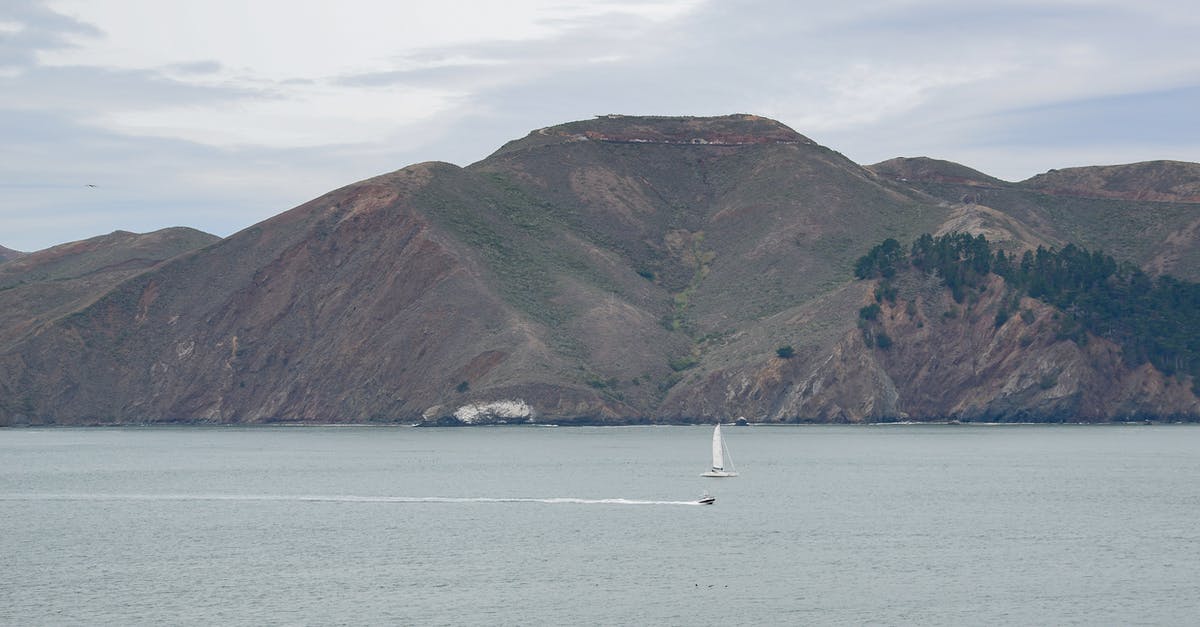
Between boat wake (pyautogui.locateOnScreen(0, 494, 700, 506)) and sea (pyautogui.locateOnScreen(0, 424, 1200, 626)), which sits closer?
sea (pyautogui.locateOnScreen(0, 424, 1200, 626))

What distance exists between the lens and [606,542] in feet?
274

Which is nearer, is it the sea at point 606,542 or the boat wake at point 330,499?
the sea at point 606,542

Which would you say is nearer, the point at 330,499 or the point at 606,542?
the point at 606,542

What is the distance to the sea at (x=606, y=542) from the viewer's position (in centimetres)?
6381

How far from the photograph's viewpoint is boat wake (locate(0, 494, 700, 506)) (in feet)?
343

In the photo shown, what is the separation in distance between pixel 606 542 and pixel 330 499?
3339 centimetres

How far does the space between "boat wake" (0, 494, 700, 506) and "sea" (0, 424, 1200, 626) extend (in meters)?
0.39

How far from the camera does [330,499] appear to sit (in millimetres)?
110188

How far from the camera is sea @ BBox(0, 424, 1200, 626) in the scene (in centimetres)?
6381

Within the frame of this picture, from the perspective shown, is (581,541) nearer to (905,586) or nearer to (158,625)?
(905,586)

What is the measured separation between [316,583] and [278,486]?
5270 centimetres

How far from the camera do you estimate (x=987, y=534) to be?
8669cm

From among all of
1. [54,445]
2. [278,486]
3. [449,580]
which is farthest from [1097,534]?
[54,445]

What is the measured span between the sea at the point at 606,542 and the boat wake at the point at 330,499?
0.39 metres
